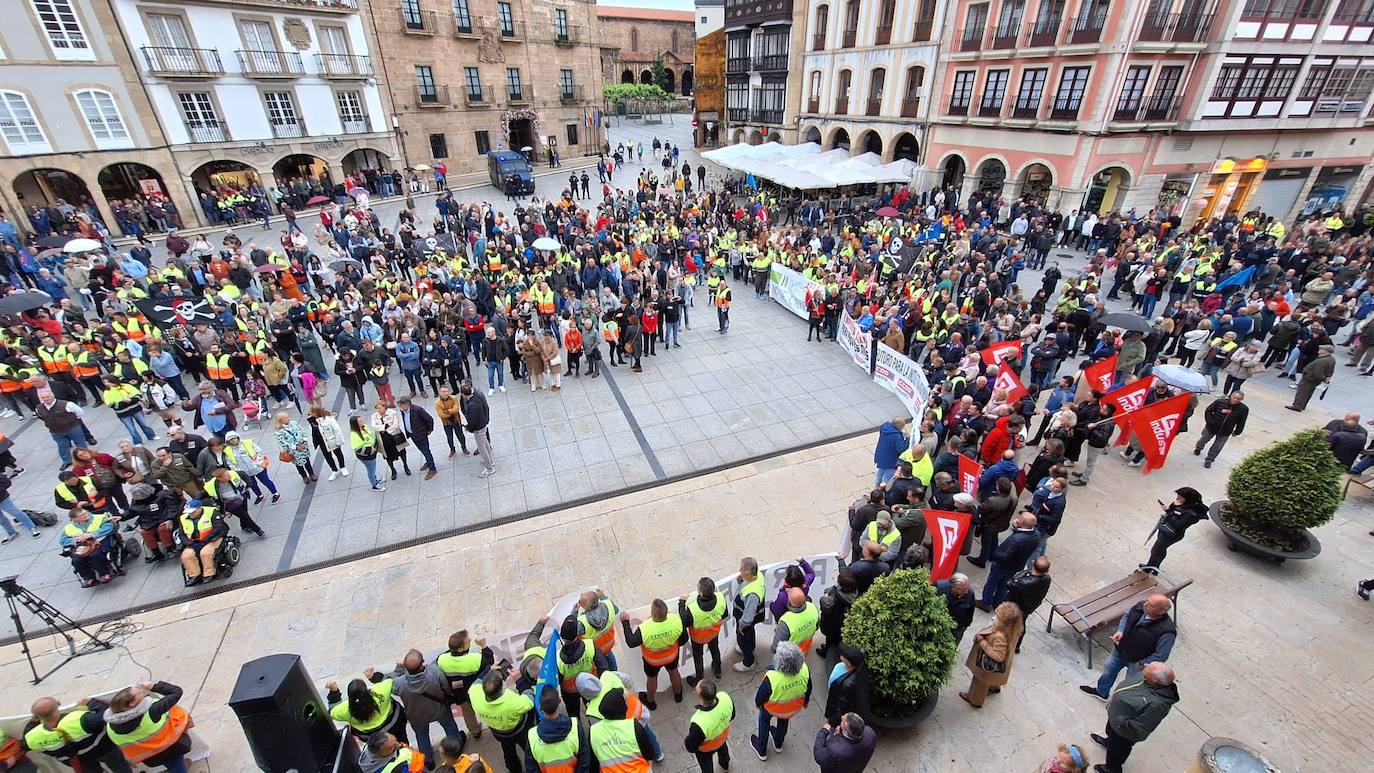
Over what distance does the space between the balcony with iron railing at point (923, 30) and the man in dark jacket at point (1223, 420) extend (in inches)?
1015

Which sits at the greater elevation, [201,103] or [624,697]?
[201,103]

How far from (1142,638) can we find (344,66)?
38.1 m

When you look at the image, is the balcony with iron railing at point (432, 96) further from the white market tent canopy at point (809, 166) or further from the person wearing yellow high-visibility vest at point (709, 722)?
the person wearing yellow high-visibility vest at point (709, 722)

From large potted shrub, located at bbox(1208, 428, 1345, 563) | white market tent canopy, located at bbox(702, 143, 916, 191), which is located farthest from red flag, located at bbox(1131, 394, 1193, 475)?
white market tent canopy, located at bbox(702, 143, 916, 191)

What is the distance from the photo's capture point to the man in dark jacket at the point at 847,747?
4.36 meters

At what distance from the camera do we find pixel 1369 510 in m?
8.70

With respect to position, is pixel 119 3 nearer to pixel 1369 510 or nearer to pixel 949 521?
pixel 949 521

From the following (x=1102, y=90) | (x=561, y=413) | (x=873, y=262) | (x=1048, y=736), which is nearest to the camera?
(x=1048, y=736)

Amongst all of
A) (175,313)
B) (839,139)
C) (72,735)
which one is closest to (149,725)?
(72,735)

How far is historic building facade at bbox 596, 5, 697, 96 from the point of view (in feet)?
238

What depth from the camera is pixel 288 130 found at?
29.1 m

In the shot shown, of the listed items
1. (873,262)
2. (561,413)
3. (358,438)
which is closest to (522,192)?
(873,262)

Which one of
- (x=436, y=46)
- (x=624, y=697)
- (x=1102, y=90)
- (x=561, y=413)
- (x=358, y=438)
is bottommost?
(x=561, y=413)

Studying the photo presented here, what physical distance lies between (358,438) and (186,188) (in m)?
26.4
